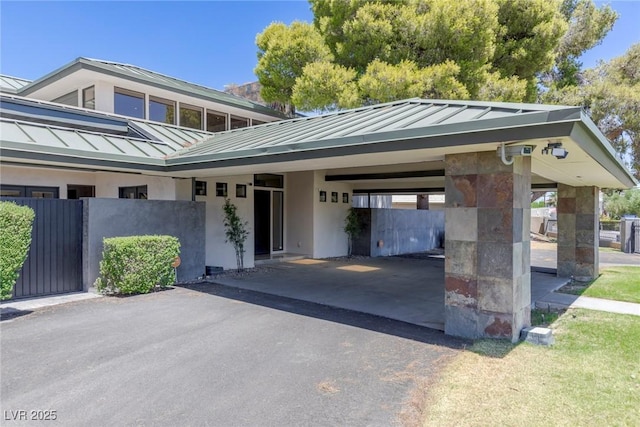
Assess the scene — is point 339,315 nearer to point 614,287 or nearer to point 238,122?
point 614,287

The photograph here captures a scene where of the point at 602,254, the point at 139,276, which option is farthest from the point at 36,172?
the point at 602,254

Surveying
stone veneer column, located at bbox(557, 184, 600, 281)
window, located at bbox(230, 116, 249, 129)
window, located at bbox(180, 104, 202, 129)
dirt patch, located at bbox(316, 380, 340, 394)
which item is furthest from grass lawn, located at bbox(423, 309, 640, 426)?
window, located at bbox(230, 116, 249, 129)

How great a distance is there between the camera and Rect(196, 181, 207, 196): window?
10.7m

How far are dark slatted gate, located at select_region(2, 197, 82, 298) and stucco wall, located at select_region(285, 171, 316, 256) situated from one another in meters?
7.86

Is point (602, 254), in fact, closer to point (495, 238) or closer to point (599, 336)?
point (599, 336)

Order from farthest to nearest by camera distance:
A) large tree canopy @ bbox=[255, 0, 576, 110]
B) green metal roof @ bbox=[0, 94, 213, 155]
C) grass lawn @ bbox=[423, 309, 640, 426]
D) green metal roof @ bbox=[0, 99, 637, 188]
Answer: large tree canopy @ bbox=[255, 0, 576, 110] < green metal roof @ bbox=[0, 94, 213, 155] < green metal roof @ bbox=[0, 99, 637, 188] < grass lawn @ bbox=[423, 309, 640, 426]

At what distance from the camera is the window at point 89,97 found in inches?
452

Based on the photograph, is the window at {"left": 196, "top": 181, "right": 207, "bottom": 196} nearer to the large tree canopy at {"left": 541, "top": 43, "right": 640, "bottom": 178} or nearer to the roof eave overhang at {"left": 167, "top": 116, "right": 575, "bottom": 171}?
the roof eave overhang at {"left": 167, "top": 116, "right": 575, "bottom": 171}

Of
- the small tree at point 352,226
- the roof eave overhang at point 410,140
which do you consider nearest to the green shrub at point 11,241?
the roof eave overhang at point 410,140

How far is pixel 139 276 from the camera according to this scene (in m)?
7.77

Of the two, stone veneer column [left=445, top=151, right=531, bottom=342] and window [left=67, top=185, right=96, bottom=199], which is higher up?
window [left=67, top=185, right=96, bottom=199]

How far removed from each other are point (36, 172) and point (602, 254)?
22.4 metres

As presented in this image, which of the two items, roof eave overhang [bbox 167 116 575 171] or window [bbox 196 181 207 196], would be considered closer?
roof eave overhang [bbox 167 116 575 171]

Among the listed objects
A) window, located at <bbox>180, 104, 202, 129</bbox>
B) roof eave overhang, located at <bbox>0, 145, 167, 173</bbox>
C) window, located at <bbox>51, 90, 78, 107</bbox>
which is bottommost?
roof eave overhang, located at <bbox>0, 145, 167, 173</bbox>
